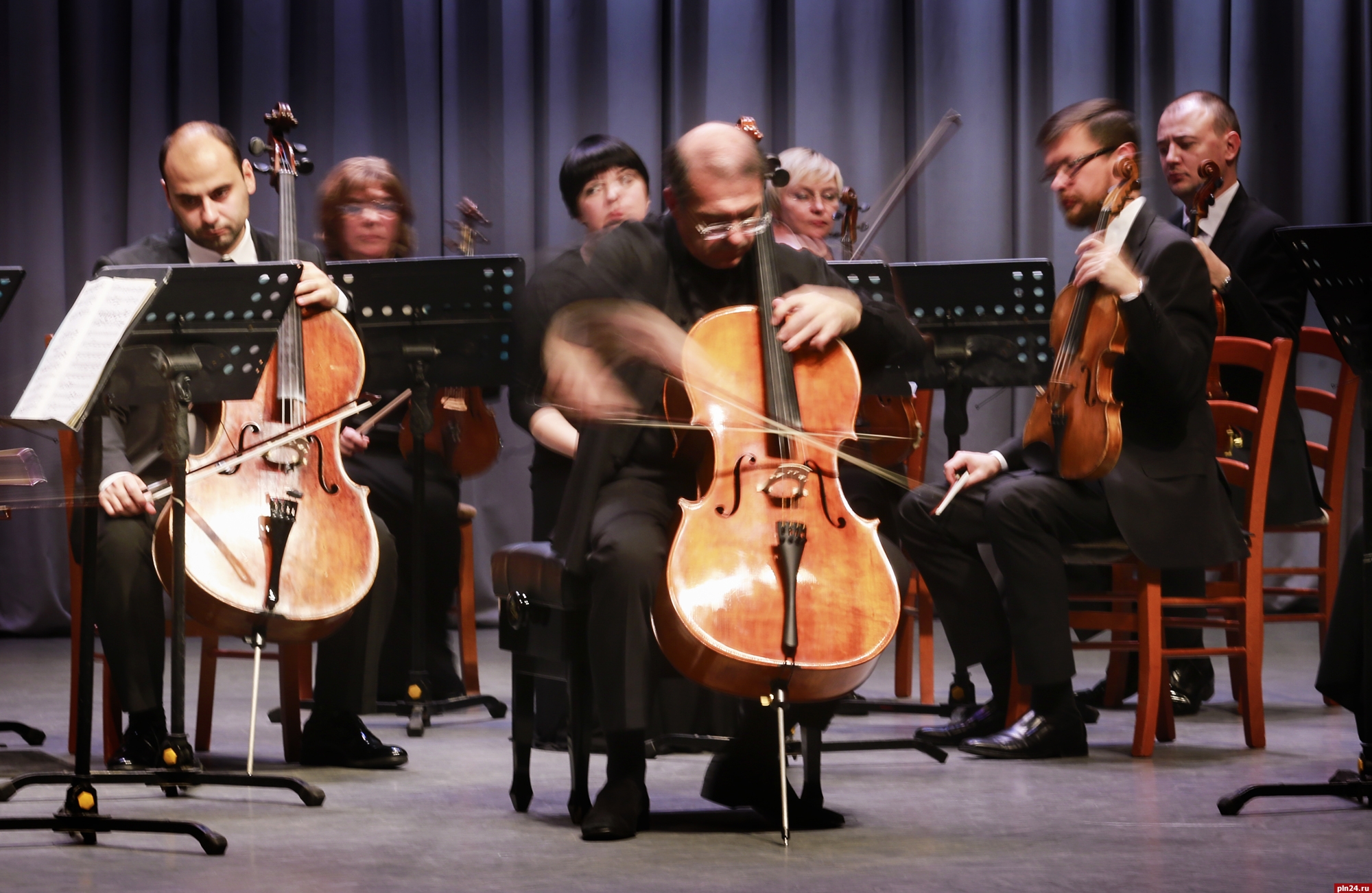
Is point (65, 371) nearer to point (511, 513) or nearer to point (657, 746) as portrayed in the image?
point (657, 746)

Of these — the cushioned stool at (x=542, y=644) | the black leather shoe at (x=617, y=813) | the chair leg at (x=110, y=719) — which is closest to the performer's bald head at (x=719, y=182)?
the cushioned stool at (x=542, y=644)

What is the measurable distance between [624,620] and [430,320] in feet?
4.37

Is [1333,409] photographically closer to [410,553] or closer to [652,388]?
[652,388]

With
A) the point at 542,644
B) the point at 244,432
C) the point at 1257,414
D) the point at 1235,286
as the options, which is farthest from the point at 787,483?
the point at 1235,286

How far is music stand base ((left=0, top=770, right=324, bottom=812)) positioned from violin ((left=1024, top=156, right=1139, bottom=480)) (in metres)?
1.54

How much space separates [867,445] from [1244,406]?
0.89m

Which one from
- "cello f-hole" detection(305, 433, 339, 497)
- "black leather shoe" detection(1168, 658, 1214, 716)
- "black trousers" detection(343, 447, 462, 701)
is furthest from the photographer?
"black trousers" detection(343, 447, 462, 701)

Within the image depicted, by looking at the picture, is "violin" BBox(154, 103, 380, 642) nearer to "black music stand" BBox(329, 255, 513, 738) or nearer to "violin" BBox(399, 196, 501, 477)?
"black music stand" BBox(329, 255, 513, 738)

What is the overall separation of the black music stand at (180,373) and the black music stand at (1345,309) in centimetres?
157

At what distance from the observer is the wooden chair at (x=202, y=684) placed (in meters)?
3.02

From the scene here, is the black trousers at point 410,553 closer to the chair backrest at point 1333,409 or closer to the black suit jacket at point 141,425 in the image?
the black suit jacket at point 141,425

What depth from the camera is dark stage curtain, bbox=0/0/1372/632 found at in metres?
5.27

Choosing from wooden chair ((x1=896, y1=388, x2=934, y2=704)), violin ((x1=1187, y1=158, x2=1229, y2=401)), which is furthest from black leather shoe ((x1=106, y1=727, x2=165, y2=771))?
violin ((x1=1187, y1=158, x2=1229, y2=401))

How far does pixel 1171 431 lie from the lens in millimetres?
3066
